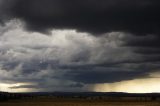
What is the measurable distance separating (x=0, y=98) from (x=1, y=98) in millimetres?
721

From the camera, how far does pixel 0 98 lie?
121938mm

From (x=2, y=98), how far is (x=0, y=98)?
1330mm

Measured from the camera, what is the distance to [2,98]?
404 feet

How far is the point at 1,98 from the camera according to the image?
402 feet

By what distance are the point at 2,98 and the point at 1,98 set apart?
24.1 inches
